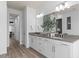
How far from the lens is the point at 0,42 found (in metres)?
3.89

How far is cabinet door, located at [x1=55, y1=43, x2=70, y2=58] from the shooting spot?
88.1 inches

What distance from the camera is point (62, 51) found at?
7.95ft

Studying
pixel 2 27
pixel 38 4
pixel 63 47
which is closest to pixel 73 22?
pixel 63 47

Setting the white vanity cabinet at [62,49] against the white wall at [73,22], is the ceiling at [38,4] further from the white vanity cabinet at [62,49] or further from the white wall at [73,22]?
the white vanity cabinet at [62,49]

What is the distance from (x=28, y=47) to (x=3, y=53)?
1696 mm

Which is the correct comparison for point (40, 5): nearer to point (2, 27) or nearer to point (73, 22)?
point (2, 27)

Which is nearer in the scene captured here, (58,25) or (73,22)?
(73,22)

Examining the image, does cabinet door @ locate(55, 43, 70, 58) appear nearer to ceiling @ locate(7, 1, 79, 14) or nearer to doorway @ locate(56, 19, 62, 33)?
doorway @ locate(56, 19, 62, 33)

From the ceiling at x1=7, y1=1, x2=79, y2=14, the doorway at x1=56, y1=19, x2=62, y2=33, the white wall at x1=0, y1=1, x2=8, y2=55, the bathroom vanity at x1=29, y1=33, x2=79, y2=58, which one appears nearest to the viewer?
the bathroom vanity at x1=29, y1=33, x2=79, y2=58

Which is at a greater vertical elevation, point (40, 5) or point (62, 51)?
point (40, 5)

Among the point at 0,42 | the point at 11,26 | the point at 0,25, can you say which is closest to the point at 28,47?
the point at 0,42

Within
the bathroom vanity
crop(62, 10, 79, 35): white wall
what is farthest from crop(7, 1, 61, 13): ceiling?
the bathroom vanity

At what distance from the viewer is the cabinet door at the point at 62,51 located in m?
2.24

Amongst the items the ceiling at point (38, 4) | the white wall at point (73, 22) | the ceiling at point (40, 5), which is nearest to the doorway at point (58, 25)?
the white wall at point (73, 22)
